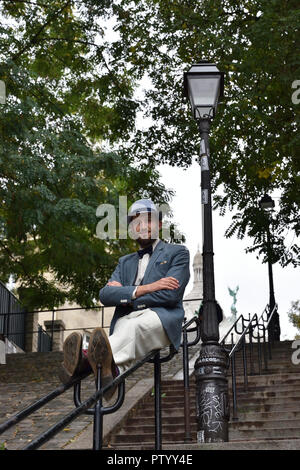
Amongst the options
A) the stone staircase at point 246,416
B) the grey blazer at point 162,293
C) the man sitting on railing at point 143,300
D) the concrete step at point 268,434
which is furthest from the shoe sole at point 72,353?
the concrete step at point 268,434

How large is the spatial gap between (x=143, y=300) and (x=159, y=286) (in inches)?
5.8

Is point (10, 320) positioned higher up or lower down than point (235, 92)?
lower down

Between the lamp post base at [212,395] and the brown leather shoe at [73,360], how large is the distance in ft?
6.89

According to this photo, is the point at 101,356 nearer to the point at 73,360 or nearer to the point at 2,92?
the point at 73,360

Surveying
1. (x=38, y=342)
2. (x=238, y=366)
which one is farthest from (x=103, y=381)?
(x=38, y=342)

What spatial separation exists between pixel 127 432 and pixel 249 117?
8.09 metres

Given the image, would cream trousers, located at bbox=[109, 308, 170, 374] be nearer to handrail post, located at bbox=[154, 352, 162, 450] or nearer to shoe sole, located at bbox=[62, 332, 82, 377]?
handrail post, located at bbox=[154, 352, 162, 450]

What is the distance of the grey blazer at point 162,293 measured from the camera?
194 inches

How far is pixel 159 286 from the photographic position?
4957 millimetres

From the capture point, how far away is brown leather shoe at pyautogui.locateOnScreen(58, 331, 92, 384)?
4.31 metres

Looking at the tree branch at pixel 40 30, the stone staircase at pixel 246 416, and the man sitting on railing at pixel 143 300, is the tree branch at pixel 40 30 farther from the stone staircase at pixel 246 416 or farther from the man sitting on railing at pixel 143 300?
the man sitting on railing at pixel 143 300

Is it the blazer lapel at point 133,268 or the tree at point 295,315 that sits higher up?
the tree at point 295,315

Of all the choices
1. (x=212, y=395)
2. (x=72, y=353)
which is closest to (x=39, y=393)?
(x=212, y=395)

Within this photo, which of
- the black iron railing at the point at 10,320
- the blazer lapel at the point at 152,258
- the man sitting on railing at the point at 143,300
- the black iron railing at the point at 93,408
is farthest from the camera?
the black iron railing at the point at 10,320
